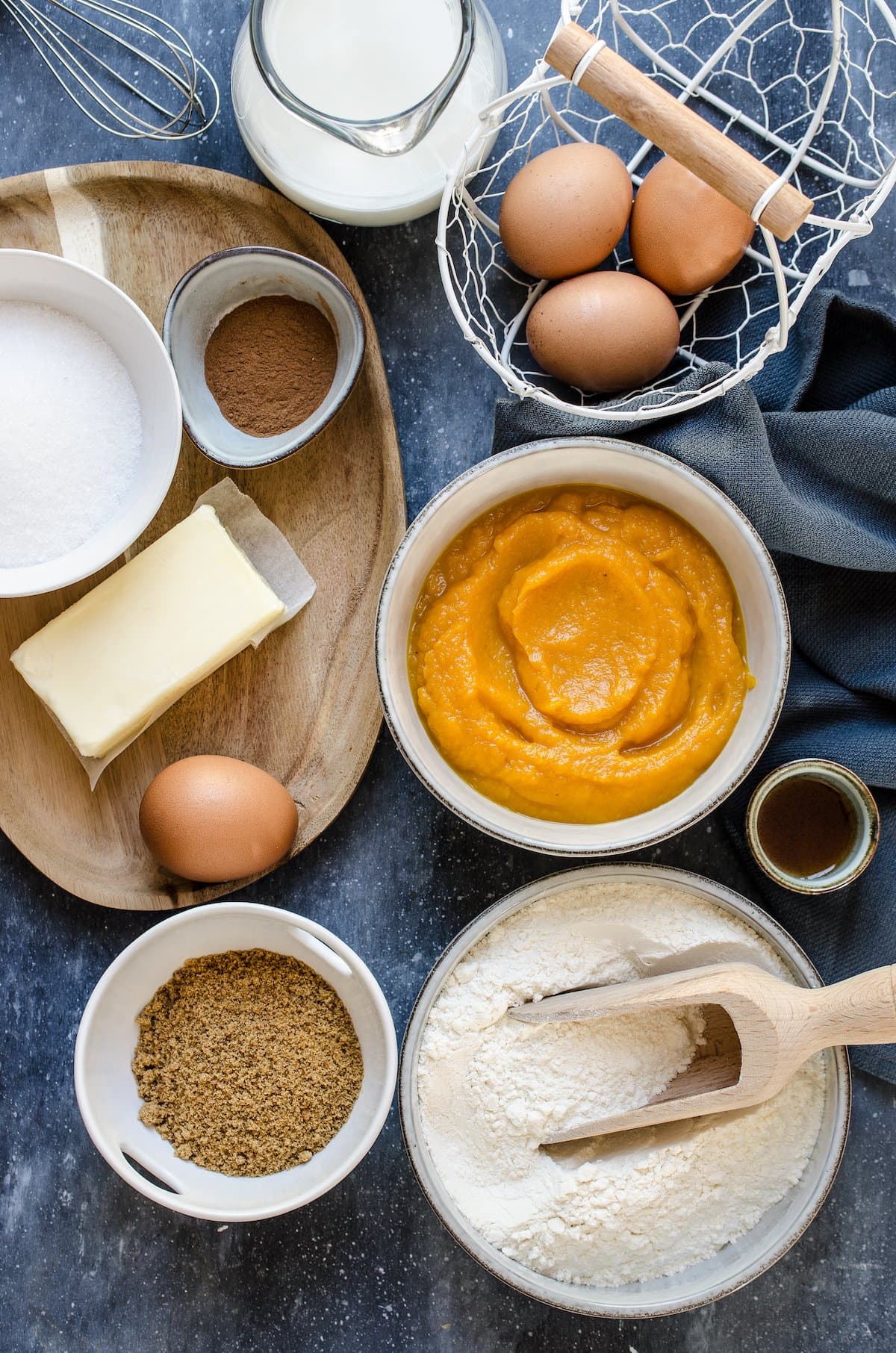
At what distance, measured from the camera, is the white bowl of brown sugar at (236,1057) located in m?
1.75

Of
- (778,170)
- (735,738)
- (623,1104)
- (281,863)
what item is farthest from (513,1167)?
(778,170)

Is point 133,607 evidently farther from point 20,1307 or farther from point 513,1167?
point 20,1307

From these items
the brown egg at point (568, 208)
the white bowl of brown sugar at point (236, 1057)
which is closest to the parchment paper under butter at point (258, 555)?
the white bowl of brown sugar at point (236, 1057)

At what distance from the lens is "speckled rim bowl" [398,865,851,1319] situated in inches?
66.4

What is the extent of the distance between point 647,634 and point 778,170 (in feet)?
2.93

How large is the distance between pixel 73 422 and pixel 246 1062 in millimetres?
1120

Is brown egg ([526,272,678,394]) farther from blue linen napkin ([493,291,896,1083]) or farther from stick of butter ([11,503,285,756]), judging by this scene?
stick of butter ([11,503,285,756])

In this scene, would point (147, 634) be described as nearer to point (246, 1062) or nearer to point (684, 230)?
point (246, 1062)

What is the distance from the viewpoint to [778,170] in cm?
187

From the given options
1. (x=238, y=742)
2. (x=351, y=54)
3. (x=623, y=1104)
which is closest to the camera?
(x=351, y=54)

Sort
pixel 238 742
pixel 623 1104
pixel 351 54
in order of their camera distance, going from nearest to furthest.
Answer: pixel 351 54
pixel 623 1104
pixel 238 742

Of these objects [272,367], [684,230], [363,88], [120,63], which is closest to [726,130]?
[684,230]

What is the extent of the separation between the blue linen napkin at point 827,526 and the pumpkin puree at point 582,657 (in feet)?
0.42

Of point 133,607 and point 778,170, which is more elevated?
point 778,170
